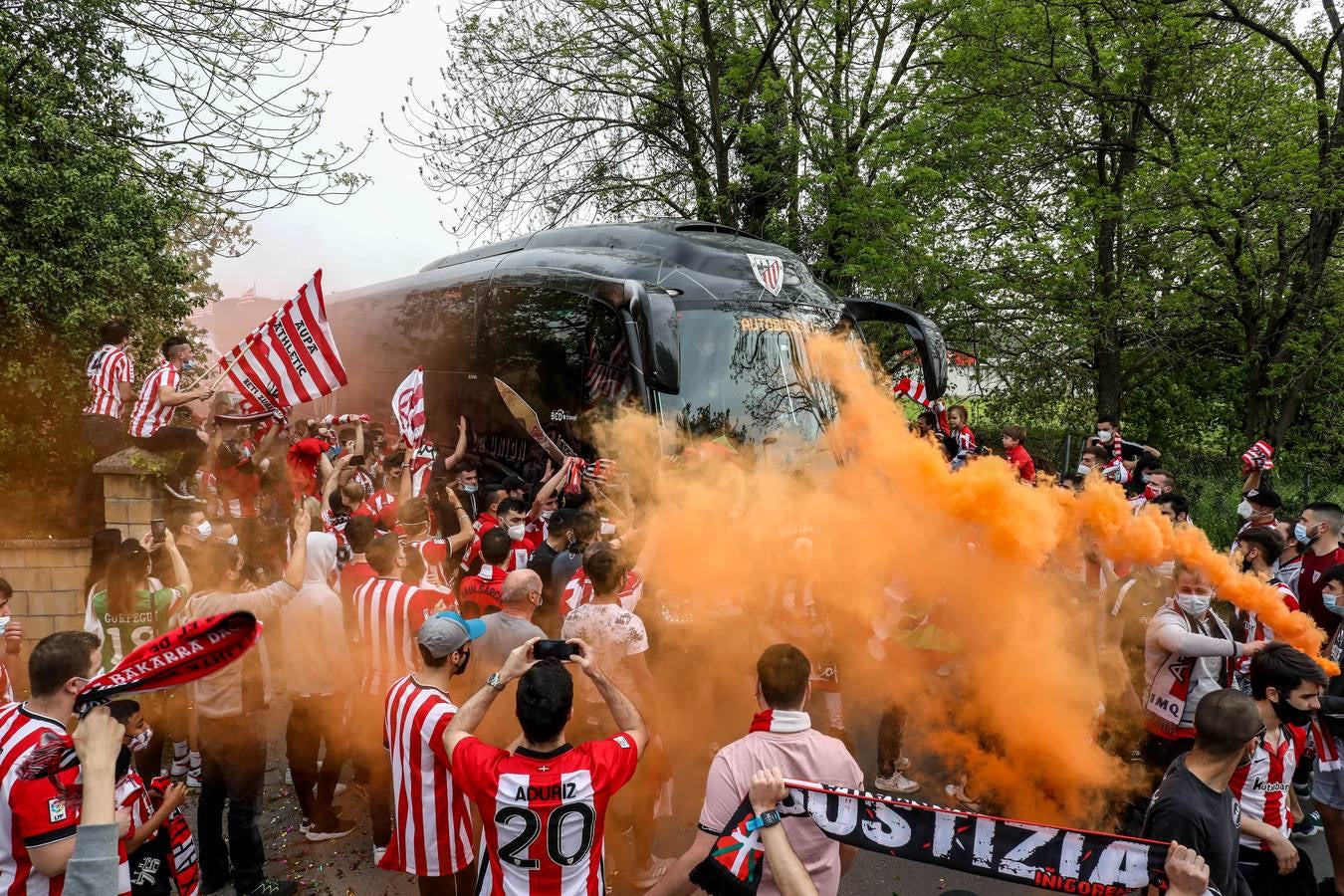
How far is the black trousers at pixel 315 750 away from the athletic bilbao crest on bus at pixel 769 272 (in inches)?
222

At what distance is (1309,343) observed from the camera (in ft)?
42.2

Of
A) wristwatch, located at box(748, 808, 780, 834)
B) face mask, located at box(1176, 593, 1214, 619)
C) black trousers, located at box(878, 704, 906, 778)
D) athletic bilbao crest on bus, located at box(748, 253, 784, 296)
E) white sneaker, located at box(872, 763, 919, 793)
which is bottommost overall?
white sneaker, located at box(872, 763, 919, 793)

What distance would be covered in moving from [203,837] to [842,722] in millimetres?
4338

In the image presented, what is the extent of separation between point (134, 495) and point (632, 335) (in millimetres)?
5158

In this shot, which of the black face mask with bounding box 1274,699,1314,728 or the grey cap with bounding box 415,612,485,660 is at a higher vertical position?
the grey cap with bounding box 415,612,485,660

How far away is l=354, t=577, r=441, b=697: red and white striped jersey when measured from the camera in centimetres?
466

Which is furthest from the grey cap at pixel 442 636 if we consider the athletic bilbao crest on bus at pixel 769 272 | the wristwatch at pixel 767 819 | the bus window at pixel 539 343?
the athletic bilbao crest on bus at pixel 769 272

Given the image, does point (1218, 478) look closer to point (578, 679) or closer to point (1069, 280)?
point (1069, 280)

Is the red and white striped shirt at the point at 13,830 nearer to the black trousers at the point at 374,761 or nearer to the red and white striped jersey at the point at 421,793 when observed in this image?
the red and white striped jersey at the point at 421,793

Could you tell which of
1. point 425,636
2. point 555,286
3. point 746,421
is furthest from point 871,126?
point 425,636

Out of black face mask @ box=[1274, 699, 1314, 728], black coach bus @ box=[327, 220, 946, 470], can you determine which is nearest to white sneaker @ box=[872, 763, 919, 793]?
black face mask @ box=[1274, 699, 1314, 728]

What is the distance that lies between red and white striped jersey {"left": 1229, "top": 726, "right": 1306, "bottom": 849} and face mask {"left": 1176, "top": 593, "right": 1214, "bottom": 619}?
97 cm

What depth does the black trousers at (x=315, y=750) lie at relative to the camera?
512cm

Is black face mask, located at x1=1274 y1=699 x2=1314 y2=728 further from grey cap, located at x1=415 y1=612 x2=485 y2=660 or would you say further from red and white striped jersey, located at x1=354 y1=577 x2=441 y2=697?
red and white striped jersey, located at x1=354 y1=577 x2=441 y2=697
